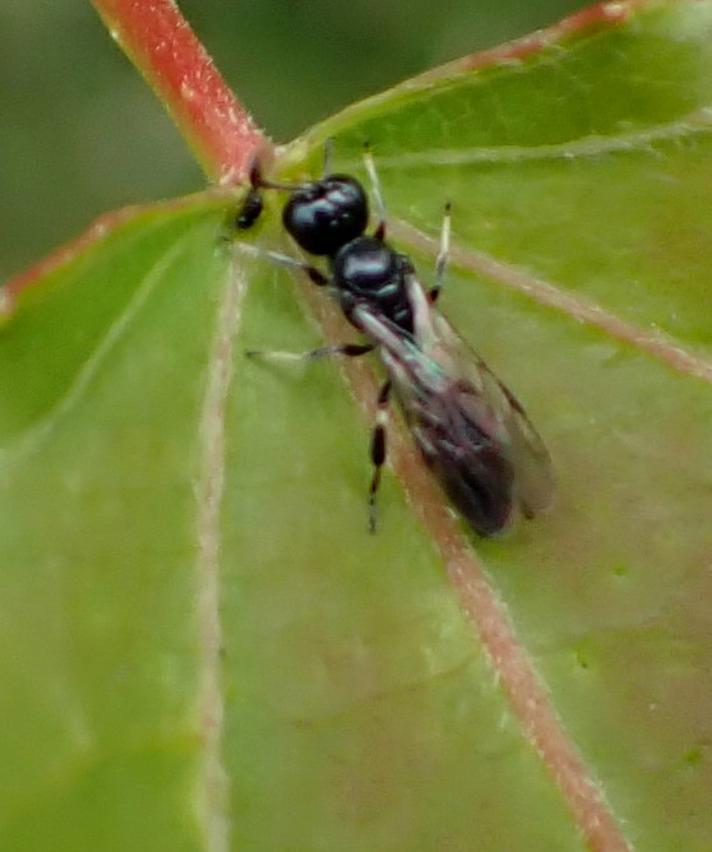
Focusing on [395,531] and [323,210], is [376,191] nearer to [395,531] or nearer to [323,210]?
[323,210]

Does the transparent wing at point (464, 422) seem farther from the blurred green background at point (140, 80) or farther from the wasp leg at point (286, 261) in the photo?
the blurred green background at point (140, 80)

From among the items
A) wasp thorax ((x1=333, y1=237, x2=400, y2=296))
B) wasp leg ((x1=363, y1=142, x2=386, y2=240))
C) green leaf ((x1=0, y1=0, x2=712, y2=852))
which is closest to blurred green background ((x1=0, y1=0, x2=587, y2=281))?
wasp thorax ((x1=333, y1=237, x2=400, y2=296))

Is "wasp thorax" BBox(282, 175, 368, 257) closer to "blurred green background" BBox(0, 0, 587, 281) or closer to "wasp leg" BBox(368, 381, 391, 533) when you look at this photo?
"wasp leg" BBox(368, 381, 391, 533)

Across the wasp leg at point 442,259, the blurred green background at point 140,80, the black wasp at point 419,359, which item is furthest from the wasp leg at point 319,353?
the blurred green background at point 140,80

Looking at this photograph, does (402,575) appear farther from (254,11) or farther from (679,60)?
(254,11)

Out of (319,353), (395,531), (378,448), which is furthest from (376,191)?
(395,531)

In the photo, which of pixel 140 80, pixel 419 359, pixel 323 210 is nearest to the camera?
pixel 323 210

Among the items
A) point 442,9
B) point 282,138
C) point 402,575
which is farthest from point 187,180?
point 402,575
